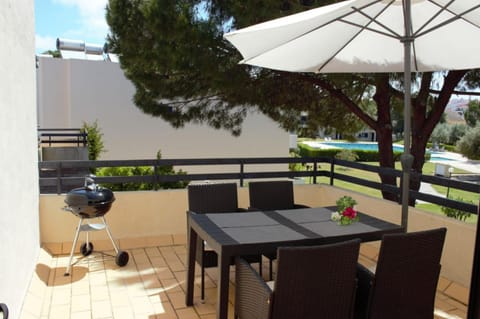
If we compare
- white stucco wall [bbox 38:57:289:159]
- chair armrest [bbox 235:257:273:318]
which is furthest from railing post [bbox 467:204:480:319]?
white stucco wall [bbox 38:57:289:159]

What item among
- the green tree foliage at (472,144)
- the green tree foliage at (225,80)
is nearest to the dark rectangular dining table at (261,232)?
the green tree foliage at (225,80)

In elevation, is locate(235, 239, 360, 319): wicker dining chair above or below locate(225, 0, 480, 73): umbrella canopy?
below

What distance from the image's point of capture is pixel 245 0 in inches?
184

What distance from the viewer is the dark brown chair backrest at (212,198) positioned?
141 inches

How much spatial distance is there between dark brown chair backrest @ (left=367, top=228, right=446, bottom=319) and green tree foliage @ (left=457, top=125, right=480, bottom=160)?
15.3 m

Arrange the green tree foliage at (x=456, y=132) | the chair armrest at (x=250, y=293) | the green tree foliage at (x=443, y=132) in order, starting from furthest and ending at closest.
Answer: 1. the green tree foliage at (x=443, y=132)
2. the green tree foliage at (x=456, y=132)
3. the chair armrest at (x=250, y=293)

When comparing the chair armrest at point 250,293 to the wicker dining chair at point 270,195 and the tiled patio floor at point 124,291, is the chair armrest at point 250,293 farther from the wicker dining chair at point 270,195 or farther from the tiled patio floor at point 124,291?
the wicker dining chair at point 270,195

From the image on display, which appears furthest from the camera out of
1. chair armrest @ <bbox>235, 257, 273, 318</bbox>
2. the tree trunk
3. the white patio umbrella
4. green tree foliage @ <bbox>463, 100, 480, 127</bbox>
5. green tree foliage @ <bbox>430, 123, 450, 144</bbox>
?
green tree foliage @ <bbox>430, 123, 450, 144</bbox>

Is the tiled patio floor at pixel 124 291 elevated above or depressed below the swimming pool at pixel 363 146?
above

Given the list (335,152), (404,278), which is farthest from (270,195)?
(335,152)

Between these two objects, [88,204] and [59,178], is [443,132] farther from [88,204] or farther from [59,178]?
[88,204]

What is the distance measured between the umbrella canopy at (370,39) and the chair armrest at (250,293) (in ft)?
4.80

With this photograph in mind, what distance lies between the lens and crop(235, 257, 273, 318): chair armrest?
7.11ft

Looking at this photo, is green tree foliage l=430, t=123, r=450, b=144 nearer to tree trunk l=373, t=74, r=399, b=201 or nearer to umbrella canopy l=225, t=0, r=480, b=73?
tree trunk l=373, t=74, r=399, b=201
